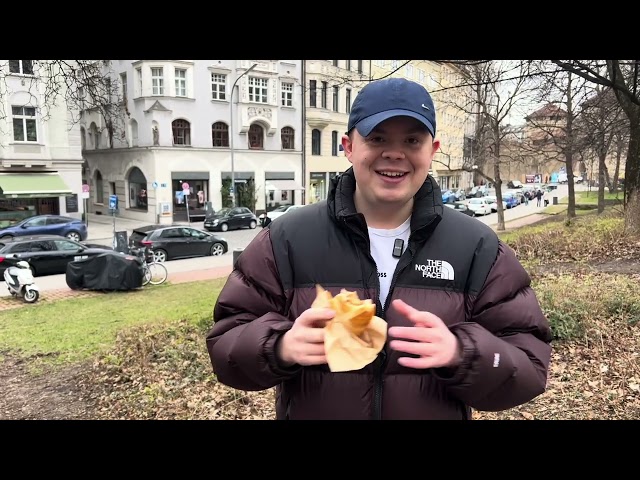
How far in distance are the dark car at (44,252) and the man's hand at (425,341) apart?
14419 mm

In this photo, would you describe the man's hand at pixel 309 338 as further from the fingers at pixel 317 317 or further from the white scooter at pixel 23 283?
the white scooter at pixel 23 283

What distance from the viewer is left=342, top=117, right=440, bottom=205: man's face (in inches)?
66.8

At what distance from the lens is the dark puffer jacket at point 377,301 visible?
1618mm

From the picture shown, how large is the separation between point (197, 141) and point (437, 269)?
3283 centimetres

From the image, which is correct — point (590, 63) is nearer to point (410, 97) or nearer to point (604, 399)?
point (604, 399)

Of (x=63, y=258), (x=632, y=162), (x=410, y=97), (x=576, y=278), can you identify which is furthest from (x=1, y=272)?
(x=632, y=162)

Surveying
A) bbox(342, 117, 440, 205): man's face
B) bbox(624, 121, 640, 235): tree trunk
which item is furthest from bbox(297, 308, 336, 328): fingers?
bbox(624, 121, 640, 235): tree trunk

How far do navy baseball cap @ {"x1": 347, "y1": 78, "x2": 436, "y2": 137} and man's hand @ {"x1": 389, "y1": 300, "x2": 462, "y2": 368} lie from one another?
0.65m

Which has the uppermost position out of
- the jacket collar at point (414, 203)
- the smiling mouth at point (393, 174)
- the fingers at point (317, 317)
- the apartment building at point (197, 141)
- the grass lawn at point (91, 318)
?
the apartment building at point (197, 141)

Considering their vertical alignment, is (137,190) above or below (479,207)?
above

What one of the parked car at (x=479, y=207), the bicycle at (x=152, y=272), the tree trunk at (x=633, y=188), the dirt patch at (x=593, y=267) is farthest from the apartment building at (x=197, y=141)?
the dirt patch at (x=593, y=267)

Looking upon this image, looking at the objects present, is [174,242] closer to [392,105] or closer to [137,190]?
[137,190]

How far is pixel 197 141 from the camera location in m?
32.7

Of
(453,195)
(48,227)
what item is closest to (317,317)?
(48,227)
